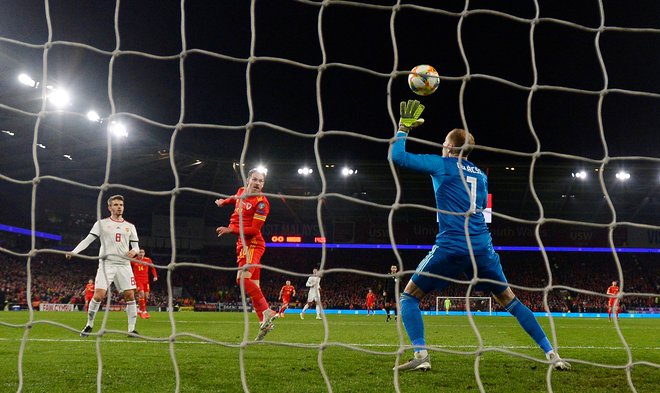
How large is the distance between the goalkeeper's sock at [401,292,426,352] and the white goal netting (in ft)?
1.35

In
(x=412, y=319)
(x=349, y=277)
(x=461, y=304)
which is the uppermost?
(x=349, y=277)

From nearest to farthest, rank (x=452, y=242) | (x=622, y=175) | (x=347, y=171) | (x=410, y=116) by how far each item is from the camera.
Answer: (x=410, y=116) < (x=452, y=242) < (x=622, y=175) < (x=347, y=171)

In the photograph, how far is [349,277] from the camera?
4094 cm

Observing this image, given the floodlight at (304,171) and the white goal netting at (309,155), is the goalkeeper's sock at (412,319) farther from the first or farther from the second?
the floodlight at (304,171)

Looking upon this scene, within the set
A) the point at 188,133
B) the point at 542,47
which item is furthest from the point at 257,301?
the point at 188,133

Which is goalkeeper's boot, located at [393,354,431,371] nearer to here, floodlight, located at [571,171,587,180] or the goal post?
the goal post

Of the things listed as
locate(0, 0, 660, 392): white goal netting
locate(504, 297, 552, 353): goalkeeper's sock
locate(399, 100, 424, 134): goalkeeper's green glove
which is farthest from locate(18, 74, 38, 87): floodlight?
locate(504, 297, 552, 353): goalkeeper's sock

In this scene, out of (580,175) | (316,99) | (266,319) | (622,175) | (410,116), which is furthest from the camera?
(580,175)

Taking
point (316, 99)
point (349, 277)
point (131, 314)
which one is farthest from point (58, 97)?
point (349, 277)

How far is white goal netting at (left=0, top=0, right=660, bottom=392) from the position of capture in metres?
8.49

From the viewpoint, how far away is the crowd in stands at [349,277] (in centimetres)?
3519

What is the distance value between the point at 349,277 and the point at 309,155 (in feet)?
35.9

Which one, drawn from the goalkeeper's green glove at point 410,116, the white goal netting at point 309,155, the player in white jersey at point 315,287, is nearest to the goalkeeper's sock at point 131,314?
the white goal netting at point 309,155

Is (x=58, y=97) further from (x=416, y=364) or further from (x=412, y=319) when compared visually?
(x=416, y=364)
